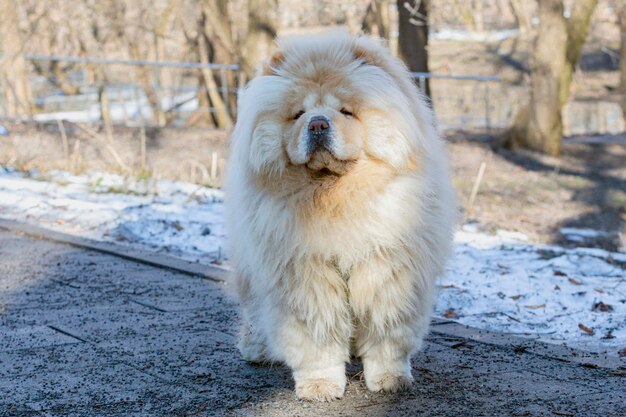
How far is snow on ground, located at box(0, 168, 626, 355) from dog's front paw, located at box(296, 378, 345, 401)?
3.78 feet

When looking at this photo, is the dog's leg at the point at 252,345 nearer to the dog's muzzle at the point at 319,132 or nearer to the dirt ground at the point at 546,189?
the dog's muzzle at the point at 319,132

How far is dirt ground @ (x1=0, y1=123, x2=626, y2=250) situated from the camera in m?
11.8

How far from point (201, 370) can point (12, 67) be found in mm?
17000

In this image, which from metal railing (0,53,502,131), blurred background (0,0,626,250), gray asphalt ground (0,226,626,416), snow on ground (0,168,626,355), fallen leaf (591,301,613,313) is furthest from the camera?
metal railing (0,53,502,131)

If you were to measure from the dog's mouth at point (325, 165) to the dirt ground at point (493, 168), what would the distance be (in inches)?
237

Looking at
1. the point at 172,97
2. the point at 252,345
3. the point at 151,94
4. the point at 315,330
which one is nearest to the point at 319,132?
the point at 315,330

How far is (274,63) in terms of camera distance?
13.3ft

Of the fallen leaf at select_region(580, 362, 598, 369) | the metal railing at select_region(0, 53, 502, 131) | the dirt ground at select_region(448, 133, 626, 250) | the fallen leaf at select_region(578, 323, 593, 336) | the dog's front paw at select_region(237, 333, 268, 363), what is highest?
the dog's front paw at select_region(237, 333, 268, 363)

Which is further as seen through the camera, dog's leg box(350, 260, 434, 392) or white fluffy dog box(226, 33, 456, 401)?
dog's leg box(350, 260, 434, 392)

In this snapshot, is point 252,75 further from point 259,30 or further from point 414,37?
point 259,30

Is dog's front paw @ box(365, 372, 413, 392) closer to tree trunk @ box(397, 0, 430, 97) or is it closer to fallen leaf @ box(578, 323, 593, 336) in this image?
fallen leaf @ box(578, 323, 593, 336)

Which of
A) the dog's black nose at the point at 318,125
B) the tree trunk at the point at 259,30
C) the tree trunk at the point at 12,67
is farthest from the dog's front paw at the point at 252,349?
the tree trunk at the point at 12,67

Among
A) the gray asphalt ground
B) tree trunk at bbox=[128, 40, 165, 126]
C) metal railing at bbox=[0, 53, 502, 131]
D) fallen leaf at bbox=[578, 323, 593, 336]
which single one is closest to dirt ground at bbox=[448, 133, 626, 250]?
metal railing at bbox=[0, 53, 502, 131]

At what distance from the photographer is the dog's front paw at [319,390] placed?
13.0 feet
